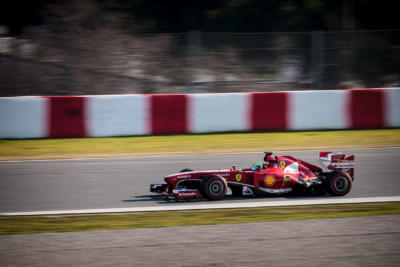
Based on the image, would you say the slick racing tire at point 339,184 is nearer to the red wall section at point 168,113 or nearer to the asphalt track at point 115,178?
the asphalt track at point 115,178

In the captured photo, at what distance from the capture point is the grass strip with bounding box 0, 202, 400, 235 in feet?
18.9

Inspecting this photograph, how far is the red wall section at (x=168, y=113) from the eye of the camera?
12375 millimetres

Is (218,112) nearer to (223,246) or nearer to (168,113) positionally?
(168,113)

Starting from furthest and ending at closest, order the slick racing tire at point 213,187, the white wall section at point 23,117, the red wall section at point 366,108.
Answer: the red wall section at point 366,108 < the white wall section at point 23,117 < the slick racing tire at point 213,187

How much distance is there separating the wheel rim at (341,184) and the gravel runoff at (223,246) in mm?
1474

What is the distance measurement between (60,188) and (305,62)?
8.44 metres

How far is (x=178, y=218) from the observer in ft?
20.2

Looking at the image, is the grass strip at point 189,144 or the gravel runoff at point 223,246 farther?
the grass strip at point 189,144

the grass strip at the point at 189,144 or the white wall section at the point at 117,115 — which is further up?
the white wall section at the point at 117,115

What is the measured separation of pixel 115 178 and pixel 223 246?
12.9 feet

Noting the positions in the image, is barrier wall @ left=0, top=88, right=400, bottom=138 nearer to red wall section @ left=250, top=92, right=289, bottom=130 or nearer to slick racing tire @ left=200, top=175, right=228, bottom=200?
red wall section @ left=250, top=92, right=289, bottom=130

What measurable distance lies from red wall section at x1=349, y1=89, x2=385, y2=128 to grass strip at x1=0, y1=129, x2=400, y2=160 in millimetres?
419

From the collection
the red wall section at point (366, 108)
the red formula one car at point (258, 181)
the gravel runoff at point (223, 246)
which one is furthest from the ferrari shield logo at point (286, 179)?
the red wall section at point (366, 108)

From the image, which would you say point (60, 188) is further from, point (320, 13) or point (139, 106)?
point (320, 13)
